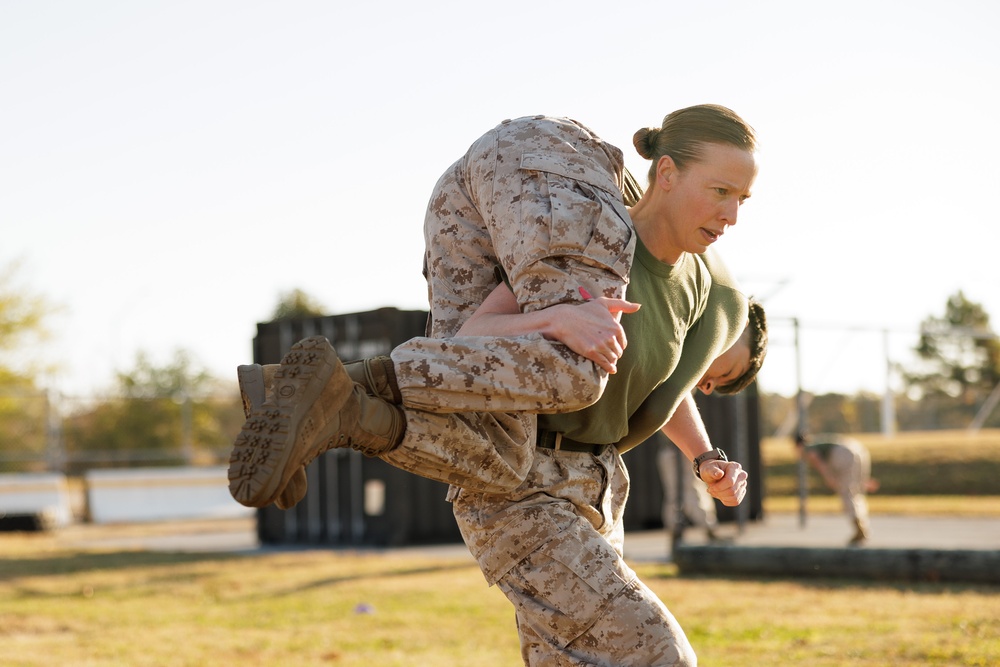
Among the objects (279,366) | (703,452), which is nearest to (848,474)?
(703,452)

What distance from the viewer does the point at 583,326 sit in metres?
3.37

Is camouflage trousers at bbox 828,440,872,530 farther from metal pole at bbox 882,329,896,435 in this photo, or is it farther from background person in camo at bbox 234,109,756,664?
metal pole at bbox 882,329,896,435

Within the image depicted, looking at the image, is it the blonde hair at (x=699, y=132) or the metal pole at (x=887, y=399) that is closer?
the blonde hair at (x=699, y=132)

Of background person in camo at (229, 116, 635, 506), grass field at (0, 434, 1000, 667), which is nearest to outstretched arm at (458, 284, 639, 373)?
background person in camo at (229, 116, 635, 506)

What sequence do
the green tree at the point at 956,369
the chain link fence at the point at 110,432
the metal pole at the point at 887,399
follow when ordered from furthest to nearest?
the green tree at the point at 956,369 < the chain link fence at the point at 110,432 < the metal pole at the point at 887,399

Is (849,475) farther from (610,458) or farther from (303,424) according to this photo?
(303,424)

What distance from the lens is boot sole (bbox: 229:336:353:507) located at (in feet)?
10.4

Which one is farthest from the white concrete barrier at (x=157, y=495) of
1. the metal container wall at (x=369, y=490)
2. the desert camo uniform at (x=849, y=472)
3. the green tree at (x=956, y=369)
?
the green tree at (x=956, y=369)

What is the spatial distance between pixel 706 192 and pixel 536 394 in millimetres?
870

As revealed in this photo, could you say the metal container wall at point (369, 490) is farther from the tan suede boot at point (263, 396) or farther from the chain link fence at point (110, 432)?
the tan suede boot at point (263, 396)

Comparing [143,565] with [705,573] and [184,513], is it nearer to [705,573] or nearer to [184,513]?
[705,573]

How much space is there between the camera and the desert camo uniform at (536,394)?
3432 mm

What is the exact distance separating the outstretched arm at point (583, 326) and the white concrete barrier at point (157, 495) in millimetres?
21485

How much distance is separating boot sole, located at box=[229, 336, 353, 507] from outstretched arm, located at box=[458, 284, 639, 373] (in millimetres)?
507
